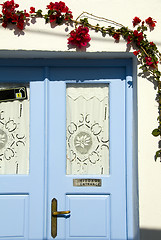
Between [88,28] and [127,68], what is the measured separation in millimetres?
526

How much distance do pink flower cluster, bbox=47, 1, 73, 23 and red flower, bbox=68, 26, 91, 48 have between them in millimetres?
156

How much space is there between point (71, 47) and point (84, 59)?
239mm

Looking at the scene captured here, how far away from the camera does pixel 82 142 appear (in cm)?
295

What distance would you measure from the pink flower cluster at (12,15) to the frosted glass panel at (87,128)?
73 centimetres

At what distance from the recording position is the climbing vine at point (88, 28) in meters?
2.71

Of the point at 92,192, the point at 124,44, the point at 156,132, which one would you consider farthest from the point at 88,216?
the point at 124,44

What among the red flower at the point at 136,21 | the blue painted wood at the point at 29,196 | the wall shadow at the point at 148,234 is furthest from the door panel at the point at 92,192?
the red flower at the point at 136,21

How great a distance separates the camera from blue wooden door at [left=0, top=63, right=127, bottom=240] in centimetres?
284

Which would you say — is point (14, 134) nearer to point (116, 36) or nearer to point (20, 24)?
point (20, 24)

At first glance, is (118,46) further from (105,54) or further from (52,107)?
(52,107)

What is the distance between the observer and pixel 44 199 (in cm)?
286

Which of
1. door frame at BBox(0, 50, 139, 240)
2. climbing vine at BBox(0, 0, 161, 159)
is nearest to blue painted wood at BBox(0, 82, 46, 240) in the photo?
door frame at BBox(0, 50, 139, 240)

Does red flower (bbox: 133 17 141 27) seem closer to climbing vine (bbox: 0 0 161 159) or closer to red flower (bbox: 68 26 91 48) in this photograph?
climbing vine (bbox: 0 0 161 159)

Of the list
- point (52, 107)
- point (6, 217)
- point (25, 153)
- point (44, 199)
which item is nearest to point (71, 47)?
point (52, 107)
